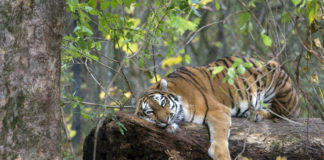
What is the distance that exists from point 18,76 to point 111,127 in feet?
5.04

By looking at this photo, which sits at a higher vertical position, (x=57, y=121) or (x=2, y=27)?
Result: (x=2, y=27)

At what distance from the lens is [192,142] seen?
393 cm

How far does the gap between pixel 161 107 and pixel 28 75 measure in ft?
5.89

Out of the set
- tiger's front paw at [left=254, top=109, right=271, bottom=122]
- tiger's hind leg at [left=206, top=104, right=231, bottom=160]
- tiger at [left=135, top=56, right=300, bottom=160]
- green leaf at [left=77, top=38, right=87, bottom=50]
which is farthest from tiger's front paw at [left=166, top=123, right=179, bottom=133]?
green leaf at [left=77, top=38, right=87, bottom=50]

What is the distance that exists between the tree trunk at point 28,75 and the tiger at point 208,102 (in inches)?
60.2

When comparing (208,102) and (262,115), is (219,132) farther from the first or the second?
(262,115)

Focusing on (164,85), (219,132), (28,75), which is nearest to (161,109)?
(164,85)

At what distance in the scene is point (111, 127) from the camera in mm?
3900

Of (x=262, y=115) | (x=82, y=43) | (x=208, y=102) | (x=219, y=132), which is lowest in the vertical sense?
(x=219, y=132)

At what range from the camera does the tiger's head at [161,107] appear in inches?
156

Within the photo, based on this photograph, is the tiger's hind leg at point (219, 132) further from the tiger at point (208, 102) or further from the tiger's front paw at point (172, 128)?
the tiger's front paw at point (172, 128)

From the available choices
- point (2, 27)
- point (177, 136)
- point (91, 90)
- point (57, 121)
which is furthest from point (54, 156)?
point (91, 90)

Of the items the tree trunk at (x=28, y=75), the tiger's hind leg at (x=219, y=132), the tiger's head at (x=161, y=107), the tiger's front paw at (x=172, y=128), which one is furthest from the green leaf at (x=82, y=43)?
the tiger's hind leg at (x=219, y=132)

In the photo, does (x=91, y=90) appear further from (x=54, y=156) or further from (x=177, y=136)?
(x=54, y=156)
